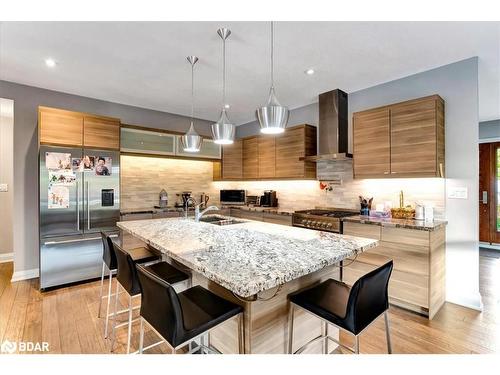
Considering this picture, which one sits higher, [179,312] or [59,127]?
[59,127]

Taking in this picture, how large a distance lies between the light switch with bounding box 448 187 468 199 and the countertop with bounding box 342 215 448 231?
12.0 inches

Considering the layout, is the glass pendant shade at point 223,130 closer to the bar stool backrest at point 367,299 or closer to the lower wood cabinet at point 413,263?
the bar stool backrest at point 367,299

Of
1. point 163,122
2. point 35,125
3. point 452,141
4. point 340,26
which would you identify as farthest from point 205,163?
→ point 452,141

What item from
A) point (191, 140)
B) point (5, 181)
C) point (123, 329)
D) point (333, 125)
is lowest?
point (123, 329)

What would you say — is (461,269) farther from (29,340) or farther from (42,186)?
(42,186)

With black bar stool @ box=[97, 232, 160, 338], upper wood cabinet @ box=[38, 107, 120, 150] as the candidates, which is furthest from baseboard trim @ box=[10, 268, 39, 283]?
upper wood cabinet @ box=[38, 107, 120, 150]

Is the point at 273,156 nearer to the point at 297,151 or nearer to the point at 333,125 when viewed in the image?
the point at 297,151

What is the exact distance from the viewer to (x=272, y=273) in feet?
4.05

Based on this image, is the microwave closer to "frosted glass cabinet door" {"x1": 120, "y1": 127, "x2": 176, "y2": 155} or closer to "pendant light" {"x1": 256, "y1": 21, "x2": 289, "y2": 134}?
"frosted glass cabinet door" {"x1": 120, "y1": 127, "x2": 176, "y2": 155}

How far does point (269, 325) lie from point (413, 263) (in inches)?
75.0

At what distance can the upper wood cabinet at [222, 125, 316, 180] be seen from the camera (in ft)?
13.5

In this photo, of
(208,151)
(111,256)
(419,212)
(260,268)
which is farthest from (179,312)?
(208,151)

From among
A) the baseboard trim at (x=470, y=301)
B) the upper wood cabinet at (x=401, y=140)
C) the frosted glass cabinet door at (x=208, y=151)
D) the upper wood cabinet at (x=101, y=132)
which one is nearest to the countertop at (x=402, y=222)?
the upper wood cabinet at (x=401, y=140)

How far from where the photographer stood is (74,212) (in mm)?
3344
